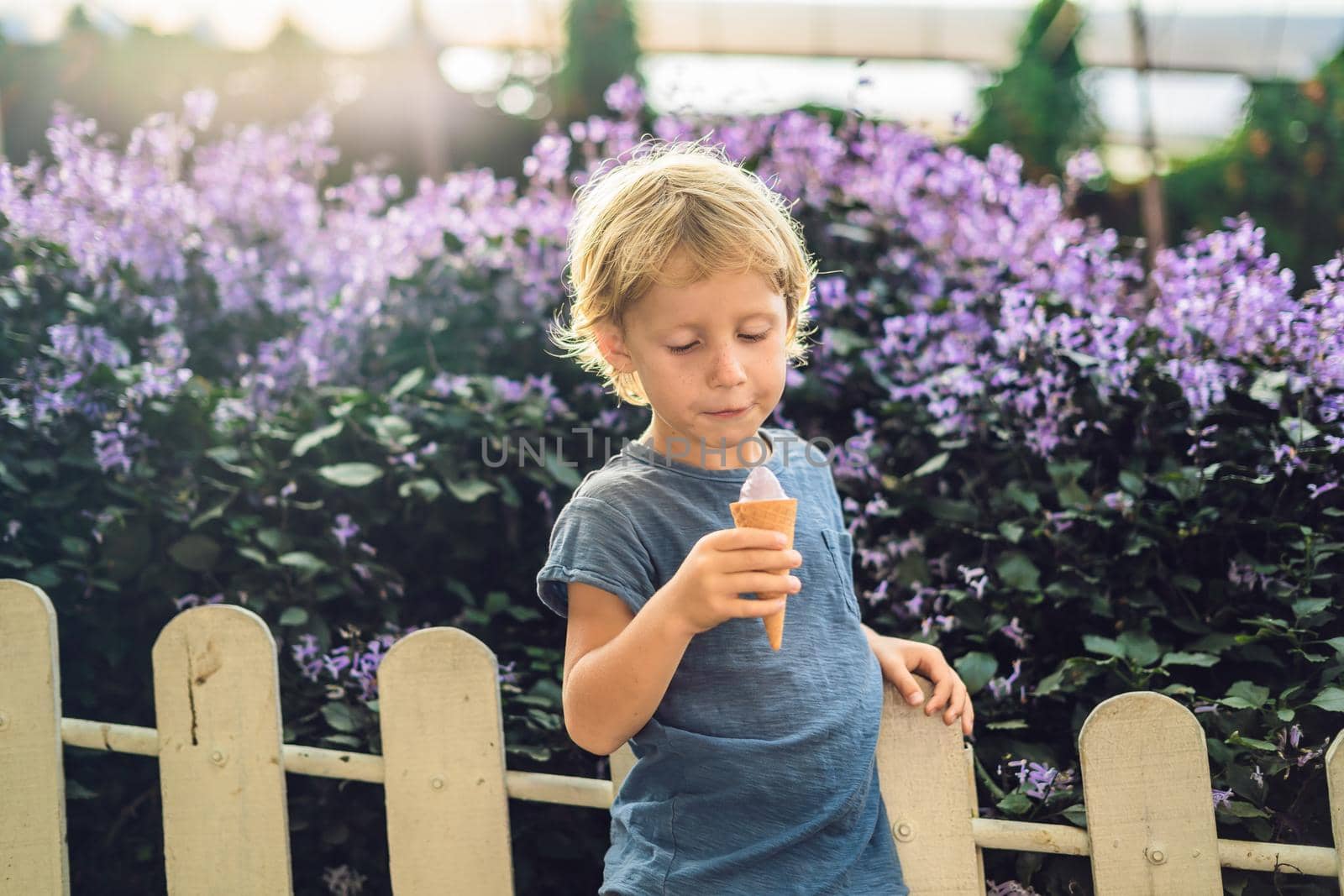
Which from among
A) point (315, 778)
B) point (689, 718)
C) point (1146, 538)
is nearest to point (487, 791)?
point (689, 718)

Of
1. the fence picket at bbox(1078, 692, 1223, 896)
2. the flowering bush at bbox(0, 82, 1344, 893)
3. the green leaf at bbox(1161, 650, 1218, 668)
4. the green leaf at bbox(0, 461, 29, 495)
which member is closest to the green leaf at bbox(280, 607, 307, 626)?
the flowering bush at bbox(0, 82, 1344, 893)

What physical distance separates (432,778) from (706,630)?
0.66m

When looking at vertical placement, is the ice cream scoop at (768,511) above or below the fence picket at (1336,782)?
above

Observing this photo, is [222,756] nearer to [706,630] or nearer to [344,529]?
[344,529]

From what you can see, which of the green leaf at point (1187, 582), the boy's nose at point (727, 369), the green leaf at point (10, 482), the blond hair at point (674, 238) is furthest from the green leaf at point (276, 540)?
the green leaf at point (1187, 582)

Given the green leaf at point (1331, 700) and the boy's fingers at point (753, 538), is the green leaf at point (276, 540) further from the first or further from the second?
the green leaf at point (1331, 700)

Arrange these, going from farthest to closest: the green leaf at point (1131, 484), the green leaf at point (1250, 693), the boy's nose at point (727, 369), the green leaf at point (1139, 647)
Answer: the green leaf at point (1131, 484) < the green leaf at point (1139, 647) < the green leaf at point (1250, 693) < the boy's nose at point (727, 369)

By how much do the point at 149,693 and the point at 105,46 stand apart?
9.00 meters

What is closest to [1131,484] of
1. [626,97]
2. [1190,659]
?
[1190,659]

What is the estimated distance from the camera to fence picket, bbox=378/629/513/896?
5.57 feet

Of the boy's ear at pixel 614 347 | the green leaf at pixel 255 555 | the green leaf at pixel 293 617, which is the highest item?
the boy's ear at pixel 614 347

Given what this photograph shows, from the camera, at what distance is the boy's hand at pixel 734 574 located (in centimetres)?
119

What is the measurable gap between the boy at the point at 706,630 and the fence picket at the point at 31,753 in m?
1.06

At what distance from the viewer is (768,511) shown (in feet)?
4.03
